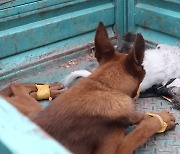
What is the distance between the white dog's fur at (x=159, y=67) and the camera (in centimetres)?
308

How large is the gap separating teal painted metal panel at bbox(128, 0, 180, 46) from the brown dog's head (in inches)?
51.9

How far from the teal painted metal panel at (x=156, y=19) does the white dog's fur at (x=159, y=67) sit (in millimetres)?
218

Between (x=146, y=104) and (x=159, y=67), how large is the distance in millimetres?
327

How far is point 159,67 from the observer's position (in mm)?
3141

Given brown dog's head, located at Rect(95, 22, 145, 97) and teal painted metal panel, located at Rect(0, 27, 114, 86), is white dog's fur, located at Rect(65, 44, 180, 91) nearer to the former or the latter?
teal painted metal panel, located at Rect(0, 27, 114, 86)

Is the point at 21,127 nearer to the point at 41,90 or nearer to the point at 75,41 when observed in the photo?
the point at 41,90

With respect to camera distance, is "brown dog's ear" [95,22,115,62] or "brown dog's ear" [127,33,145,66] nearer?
"brown dog's ear" [127,33,145,66]

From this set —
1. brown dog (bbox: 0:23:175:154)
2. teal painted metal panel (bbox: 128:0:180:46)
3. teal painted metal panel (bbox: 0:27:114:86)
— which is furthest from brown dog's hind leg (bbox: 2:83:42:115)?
teal painted metal panel (bbox: 128:0:180:46)

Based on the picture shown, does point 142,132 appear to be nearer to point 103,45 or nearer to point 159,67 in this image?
point 103,45

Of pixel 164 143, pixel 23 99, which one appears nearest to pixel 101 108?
pixel 164 143

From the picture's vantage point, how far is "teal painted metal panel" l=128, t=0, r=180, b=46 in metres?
3.42

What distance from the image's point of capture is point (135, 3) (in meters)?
3.71

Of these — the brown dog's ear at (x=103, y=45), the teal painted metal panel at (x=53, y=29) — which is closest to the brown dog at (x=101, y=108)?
the brown dog's ear at (x=103, y=45)

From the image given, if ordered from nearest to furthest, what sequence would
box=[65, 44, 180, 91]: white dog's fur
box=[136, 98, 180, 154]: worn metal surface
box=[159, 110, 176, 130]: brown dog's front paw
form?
1. box=[136, 98, 180, 154]: worn metal surface
2. box=[159, 110, 176, 130]: brown dog's front paw
3. box=[65, 44, 180, 91]: white dog's fur
